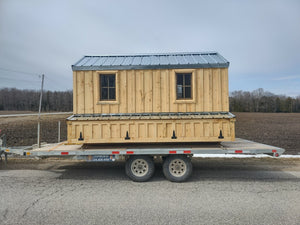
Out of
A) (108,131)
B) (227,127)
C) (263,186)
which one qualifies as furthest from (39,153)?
(263,186)

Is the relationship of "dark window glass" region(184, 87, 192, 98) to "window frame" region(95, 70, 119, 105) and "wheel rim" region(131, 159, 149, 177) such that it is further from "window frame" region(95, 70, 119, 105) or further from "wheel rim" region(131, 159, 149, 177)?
"wheel rim" region(131, 159, 149, 177)

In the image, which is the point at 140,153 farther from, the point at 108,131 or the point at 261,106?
the point at 261,106

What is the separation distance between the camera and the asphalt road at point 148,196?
389cm

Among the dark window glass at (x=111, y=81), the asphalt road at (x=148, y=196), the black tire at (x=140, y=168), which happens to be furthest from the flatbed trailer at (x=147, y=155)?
the dark window glass at (x=111, y=81)

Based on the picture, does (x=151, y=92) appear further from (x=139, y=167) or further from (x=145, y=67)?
(x=139, y=167)

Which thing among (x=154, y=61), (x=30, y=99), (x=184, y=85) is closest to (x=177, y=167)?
(x=184, y=85)

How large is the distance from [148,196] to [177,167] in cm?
144

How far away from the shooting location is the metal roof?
21.0 feet

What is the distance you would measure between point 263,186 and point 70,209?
496cm

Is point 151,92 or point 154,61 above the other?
point 154,61

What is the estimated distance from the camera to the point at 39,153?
588 centimetres

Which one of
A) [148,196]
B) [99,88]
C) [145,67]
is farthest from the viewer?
[99,88]

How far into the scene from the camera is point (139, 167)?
597 cm

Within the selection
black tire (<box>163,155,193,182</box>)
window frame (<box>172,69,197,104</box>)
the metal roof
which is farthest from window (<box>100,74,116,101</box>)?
black tire (<box>163,155,193,182</box>)
